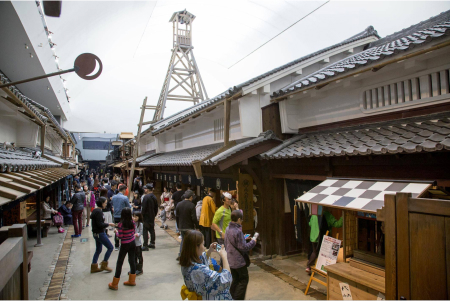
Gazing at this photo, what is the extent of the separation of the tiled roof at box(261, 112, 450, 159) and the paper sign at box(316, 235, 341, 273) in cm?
188

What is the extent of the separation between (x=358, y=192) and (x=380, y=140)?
1.76 m

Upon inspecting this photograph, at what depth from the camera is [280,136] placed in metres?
9.09

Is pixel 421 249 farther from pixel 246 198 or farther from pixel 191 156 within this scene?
pixel 191 156

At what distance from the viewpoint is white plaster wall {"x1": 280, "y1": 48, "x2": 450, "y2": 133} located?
5.79 metres

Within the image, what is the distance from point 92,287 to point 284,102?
24.9 feet

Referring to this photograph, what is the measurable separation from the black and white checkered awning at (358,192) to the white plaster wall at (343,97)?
2.64m

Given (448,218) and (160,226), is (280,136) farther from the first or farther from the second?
(160,226)

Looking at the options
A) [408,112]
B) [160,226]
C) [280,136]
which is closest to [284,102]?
[280,136]

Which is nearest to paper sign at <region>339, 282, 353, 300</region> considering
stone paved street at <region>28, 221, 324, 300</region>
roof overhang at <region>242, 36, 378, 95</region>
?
stone paved street at <region>28, 221, 324, 300</region>

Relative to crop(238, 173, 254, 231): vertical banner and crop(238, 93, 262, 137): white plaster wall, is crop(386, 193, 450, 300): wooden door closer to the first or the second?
crop(238, 173, 254, 231): vertical banner

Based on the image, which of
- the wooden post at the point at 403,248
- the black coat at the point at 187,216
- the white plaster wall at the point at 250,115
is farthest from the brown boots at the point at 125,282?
the wooden post at the point at 403,248

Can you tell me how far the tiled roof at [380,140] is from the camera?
4.66 meters

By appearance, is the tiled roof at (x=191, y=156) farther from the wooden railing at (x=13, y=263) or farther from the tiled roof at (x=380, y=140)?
the wooden railing at (x=13, y=263)

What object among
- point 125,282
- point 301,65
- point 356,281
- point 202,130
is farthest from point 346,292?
point 202,130
